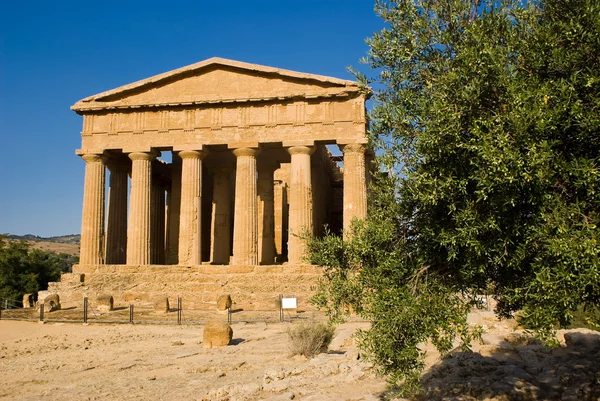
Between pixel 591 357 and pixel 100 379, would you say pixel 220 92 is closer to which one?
pixel 100 379

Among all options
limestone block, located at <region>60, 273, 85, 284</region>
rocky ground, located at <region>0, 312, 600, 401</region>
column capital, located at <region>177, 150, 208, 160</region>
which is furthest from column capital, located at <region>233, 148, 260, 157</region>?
rocky ground, located at <region>0, 312, 600, 401</region>

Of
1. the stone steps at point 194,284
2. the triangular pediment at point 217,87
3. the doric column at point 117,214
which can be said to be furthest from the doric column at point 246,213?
the doric column at point 117,214

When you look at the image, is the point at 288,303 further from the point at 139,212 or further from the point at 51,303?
the point at 139,212

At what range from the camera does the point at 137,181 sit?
86.9 feet

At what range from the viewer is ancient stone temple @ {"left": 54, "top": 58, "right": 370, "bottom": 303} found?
24.2m

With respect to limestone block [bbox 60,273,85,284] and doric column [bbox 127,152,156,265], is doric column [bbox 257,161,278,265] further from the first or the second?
limestone block [bbox 60,273,85,284]

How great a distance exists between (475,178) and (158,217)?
28.1 metres

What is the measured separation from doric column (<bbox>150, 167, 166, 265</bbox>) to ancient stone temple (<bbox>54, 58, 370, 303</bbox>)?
3.13 metres

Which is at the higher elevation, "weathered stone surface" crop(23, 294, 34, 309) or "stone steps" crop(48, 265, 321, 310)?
"stone steps" crop(48, 265, 321, 310)

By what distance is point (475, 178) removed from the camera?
589 centimetres

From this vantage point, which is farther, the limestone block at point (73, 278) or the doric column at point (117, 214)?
the doric column at point (117, 214)

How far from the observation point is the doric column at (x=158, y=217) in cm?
3172

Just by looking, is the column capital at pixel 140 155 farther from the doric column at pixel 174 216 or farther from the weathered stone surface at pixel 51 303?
the weathered stone surface at pixel 51 303

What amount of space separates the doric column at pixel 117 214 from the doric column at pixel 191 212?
3596mm
